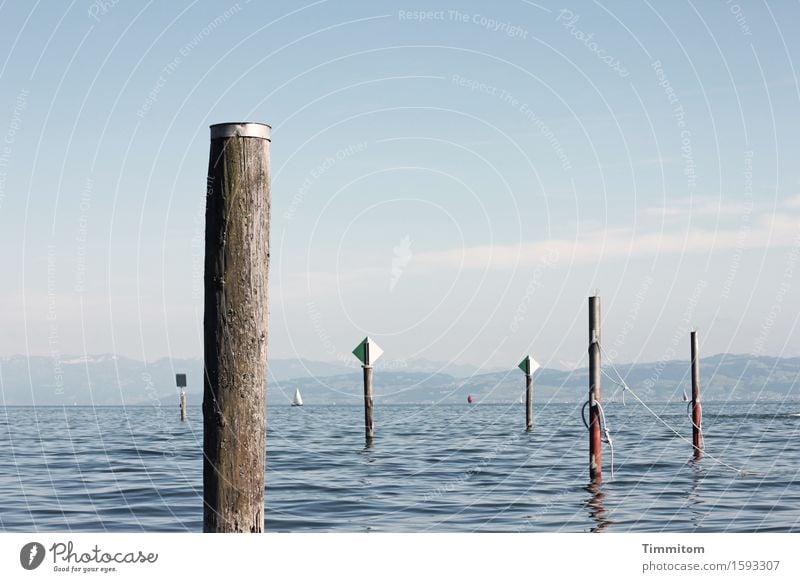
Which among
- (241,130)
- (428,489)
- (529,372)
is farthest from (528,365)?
(241,130)

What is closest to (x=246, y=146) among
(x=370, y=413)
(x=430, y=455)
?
(x=430, y=455)

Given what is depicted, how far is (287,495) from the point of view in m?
20.7

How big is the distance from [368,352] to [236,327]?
25190mm

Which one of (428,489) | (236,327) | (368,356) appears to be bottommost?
(428,489)

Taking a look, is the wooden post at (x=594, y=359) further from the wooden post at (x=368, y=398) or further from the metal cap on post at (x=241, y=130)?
the wooden post at (x=368, y=398)

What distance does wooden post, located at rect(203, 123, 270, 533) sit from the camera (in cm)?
873

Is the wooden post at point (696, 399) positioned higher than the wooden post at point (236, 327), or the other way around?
the wooden post at point (236, 327)

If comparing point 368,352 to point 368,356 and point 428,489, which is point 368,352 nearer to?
point 368,356

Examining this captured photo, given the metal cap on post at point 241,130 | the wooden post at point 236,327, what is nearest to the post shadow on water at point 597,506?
the wooden post at point 236,327

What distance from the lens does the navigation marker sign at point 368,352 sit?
33750 millimetres

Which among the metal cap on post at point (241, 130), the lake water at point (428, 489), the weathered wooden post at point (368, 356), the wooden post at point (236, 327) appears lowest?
the lake water at point (428, 489)

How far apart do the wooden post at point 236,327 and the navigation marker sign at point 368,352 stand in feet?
81.3

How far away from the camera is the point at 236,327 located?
28.6 feet
